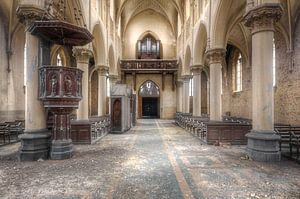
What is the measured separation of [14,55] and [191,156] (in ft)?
43.3

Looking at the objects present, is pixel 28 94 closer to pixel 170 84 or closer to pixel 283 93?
pixel 283 93

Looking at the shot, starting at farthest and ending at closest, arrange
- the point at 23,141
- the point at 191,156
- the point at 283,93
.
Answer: the point at 283,93
the point at 191,156
the point at 23,141

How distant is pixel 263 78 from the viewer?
709cm

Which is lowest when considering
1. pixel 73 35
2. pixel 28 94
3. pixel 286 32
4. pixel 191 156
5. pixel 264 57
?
pixel 191 156

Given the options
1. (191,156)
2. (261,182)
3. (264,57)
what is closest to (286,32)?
(264,57)

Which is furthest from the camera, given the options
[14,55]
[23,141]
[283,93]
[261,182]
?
[14,55]

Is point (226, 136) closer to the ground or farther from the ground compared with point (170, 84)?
closer to the ground

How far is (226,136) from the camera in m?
9.96

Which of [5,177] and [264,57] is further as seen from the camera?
[264,57]

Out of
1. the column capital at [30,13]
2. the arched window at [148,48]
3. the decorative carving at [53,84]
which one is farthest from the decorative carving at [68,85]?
the arched window at [148,48]

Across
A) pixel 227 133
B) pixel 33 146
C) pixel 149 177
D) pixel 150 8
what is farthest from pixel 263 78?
pixel 150 8

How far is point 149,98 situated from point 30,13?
2549cm

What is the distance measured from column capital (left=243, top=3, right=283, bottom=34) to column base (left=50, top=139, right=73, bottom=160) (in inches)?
285

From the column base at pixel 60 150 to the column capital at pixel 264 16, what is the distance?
7250 millimetres
